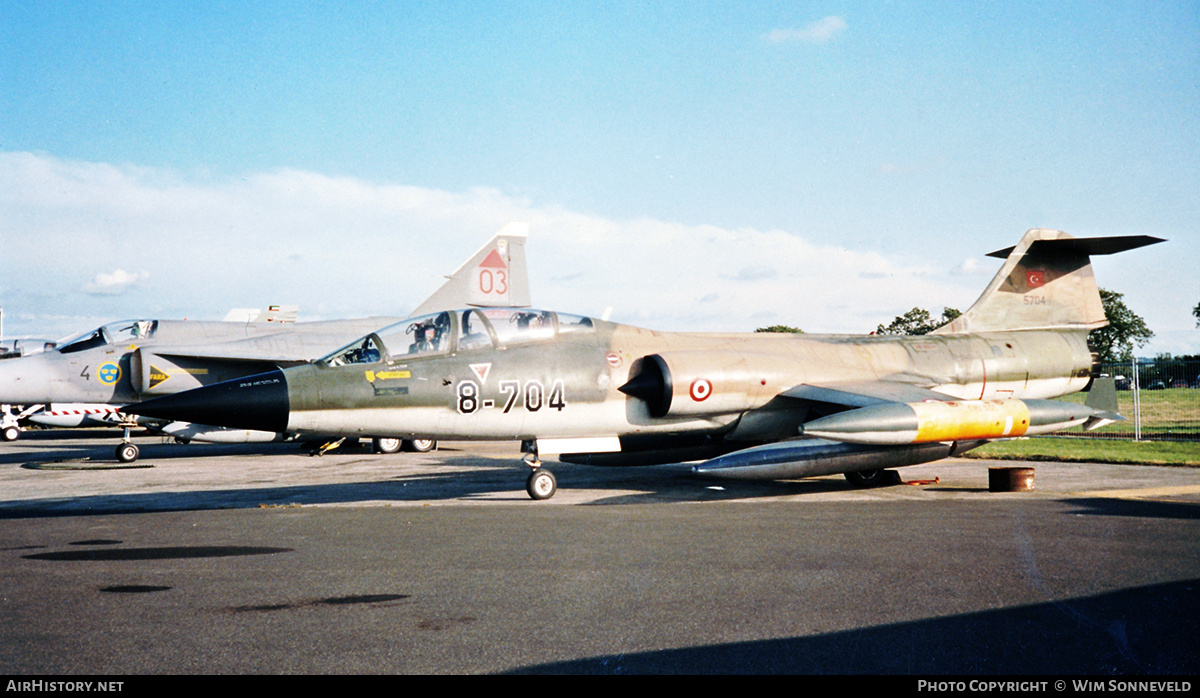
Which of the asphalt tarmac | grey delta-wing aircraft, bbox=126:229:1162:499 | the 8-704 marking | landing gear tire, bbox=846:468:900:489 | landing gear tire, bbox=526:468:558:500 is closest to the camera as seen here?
the asphalt tarmac

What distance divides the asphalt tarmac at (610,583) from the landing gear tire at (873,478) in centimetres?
113

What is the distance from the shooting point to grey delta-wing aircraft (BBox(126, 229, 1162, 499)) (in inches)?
384

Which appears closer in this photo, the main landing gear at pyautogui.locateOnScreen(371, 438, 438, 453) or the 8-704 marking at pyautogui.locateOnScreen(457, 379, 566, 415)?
the 8-704 marking at pyautogui.locateOnScreen(457, 379, 566, 415)

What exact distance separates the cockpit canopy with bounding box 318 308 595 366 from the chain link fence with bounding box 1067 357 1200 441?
16.3m

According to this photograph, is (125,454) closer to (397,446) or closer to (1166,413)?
(397,446)

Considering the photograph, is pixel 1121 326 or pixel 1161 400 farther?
pixel 1121 326

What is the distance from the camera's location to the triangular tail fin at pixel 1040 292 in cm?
1449

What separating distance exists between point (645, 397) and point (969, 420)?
4017mm

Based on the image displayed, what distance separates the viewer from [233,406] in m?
9.12

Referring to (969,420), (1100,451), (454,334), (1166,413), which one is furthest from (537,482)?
(1166,413)

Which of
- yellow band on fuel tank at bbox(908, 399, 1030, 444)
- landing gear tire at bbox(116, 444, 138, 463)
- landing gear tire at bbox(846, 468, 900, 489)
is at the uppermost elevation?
yellow band on fuel tank at bbox(908, 399, 1030, 444)

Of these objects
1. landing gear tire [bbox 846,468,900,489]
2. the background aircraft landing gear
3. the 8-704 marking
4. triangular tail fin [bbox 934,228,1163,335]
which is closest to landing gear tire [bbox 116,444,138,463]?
the background aircraft landing gear

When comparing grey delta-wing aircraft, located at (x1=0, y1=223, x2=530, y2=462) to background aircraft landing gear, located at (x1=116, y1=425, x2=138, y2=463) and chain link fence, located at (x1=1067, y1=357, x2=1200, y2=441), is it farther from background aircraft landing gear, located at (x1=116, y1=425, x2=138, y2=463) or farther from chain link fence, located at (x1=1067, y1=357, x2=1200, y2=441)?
chain link fence, located at (x1=1067, y1=357, x2=1200, y2=441)

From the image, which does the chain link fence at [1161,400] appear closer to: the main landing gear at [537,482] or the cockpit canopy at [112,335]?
the main landing gear at [537,482]
